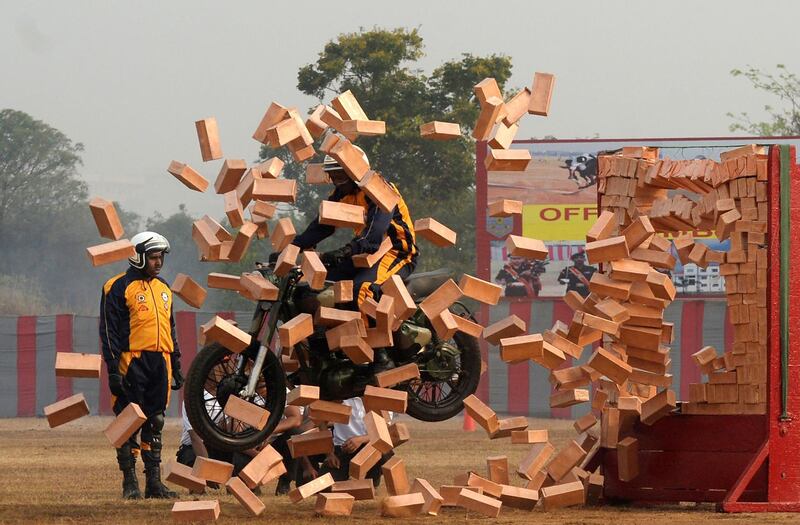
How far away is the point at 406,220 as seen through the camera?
10.2 meters

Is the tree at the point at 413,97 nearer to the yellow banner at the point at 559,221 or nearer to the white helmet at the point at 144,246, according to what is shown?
the yellow banner at the point at 559,221

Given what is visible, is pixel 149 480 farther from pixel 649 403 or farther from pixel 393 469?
pixel 649 403

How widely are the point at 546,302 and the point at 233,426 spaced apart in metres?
17.5

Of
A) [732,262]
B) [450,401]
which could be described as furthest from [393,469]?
[732,262]

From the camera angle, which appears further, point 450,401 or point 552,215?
point 552,215

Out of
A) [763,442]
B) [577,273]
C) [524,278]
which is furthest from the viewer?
[524,278]

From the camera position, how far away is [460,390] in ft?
35.2

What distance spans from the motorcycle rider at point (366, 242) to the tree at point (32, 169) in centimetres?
6198

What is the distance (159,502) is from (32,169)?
66.4 meters

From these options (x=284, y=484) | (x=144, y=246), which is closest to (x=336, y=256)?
(x=144, y=246)

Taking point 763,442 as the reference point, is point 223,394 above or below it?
above

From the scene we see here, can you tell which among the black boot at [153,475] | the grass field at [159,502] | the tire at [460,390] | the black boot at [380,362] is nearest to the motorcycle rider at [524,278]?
the grass field at [159,502]

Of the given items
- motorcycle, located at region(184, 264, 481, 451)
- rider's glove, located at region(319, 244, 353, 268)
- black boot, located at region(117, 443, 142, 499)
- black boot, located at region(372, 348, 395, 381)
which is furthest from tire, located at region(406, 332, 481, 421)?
black boot, located at region(117, 443, 142, 499)

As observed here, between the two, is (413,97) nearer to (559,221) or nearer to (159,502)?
(559,221)
